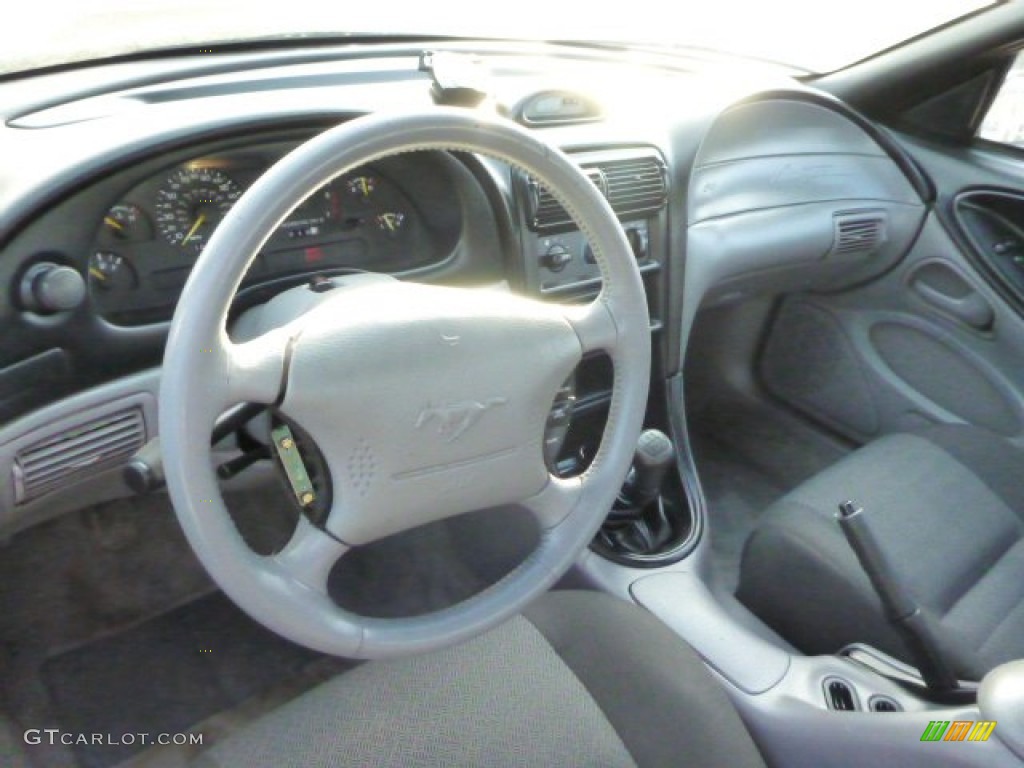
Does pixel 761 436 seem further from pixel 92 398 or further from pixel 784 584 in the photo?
pixel 92 398

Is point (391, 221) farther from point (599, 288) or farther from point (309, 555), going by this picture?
point (309, 555)

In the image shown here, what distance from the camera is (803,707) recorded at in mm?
1305

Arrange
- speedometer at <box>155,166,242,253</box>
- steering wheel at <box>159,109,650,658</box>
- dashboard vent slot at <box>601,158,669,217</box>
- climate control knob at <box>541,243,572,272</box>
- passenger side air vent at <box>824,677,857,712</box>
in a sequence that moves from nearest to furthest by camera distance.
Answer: steering wheel at <box>159,109,650,658</box>, speedometer at <box>155,166,242,253</box>, passenger side air vent at <box>824,677,857,712</box>, climate control knob at <box>541,243,572,272</box>, dashboard vent slot at <box>601,158,669,217</box>

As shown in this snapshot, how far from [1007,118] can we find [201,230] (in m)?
1.87

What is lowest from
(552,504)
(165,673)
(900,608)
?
(165,673)

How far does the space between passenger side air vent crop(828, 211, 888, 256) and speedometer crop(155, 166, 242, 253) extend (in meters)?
1.47

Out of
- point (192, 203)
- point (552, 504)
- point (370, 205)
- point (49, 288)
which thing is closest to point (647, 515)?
point (552, 504)

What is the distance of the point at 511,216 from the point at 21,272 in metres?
0.71

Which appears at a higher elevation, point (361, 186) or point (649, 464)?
point (361, 186)

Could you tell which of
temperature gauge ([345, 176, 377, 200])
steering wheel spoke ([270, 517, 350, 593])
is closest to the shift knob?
temperature gauge ([345, 176, 377, 200])

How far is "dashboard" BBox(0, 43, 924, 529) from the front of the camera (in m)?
1.09

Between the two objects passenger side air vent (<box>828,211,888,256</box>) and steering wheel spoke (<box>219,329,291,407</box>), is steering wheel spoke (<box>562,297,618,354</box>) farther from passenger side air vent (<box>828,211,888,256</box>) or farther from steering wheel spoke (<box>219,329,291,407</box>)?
passenger side air vent (<box>828,211,888,256</box>)

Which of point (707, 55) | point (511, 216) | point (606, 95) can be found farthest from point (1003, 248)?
point (511, 216)

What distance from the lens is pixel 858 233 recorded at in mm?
2229
